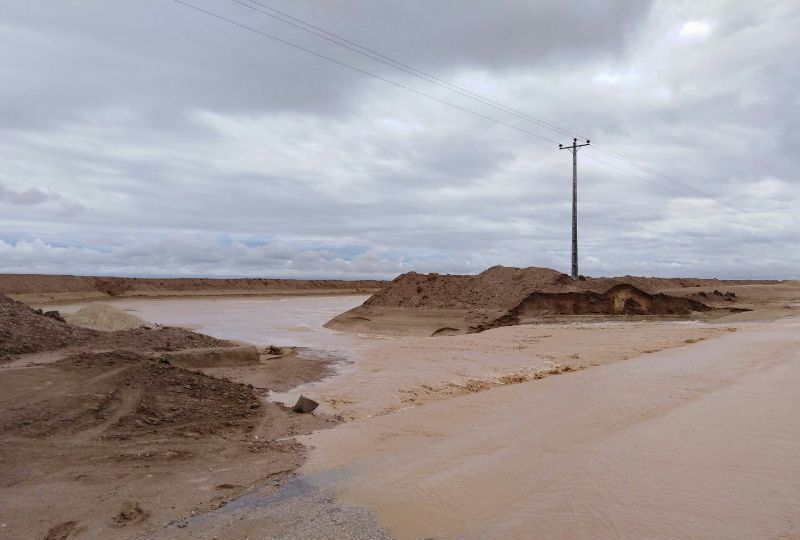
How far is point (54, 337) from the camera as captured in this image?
32.0ft

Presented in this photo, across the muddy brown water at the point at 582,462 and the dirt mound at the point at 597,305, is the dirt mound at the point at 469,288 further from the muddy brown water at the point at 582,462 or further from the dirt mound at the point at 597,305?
the muddy brown water at the point at 582,462

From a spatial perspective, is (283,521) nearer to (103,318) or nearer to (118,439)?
(118,439)

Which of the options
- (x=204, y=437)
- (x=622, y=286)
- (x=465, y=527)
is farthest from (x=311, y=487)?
(x=622, y=286)

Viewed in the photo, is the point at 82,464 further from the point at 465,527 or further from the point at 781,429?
the point at 781,429

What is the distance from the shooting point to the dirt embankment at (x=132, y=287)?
45.3 metres

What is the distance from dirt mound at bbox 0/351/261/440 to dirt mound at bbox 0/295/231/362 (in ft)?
3.78

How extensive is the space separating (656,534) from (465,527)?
134 centimetres

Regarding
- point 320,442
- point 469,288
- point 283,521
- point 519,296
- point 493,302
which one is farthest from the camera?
point 469,288

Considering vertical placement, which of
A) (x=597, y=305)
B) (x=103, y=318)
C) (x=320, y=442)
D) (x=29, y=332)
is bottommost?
(x=320, y=442)

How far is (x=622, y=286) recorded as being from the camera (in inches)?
1068

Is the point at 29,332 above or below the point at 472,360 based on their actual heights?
above

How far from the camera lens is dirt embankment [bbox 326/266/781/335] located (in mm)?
23656

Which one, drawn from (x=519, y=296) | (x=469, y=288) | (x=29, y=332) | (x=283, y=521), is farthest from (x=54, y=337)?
(x=519, y=296)

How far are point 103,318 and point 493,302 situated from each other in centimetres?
1492
